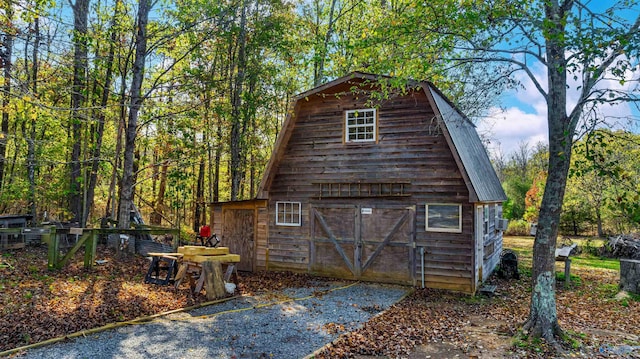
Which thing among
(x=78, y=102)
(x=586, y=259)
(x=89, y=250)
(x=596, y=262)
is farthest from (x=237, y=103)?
(x=586, y=259)

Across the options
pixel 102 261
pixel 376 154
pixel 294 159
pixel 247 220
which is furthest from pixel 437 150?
pixel 102 261

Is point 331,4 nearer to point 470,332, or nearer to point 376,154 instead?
point 376,154

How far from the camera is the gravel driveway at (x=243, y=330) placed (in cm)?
576

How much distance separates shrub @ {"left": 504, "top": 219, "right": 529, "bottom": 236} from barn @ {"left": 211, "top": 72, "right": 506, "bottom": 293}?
58.0 ft

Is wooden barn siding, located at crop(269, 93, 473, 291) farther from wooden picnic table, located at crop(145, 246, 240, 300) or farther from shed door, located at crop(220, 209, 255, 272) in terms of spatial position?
wooden picnic table, located at crop(145, 246, 240, 300)

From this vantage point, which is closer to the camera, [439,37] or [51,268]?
[439,37]

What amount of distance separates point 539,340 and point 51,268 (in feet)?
34.7

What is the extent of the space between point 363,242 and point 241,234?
14.2ft

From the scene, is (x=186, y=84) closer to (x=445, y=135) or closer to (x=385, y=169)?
(x=385, y=169)

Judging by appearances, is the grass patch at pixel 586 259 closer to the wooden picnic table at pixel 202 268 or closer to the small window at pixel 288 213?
the small window at pixel 288 213

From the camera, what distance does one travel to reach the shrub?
93.0 feet

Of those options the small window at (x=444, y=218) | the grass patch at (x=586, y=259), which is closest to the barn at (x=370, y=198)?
the small window at (x=444, y=218)

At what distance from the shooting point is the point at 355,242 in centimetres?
1138

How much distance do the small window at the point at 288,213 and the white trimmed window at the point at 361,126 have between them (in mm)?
2748
